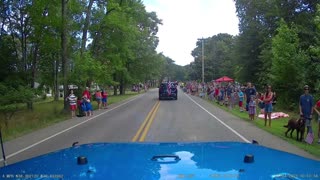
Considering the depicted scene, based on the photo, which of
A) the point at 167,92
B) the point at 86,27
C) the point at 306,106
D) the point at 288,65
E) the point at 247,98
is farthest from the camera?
the point at 167,92

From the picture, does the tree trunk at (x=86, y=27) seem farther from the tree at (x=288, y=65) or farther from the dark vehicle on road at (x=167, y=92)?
the dark vehicle on road at (x=167, y=92)

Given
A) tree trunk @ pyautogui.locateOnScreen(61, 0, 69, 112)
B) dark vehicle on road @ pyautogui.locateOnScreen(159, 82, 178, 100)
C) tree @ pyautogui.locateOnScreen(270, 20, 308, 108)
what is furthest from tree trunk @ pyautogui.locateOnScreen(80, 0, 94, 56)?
dark vehicle on road @ pyautogui.locateOnScreen(159, 82, 178, 100)

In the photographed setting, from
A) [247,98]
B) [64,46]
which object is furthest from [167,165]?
[64,46]

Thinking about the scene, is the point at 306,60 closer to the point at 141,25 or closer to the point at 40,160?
the point at 40,160

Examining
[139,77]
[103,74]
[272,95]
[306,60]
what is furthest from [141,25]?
[272,95]

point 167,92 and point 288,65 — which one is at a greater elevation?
point 288,65

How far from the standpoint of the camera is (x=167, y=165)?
3391 millimetres

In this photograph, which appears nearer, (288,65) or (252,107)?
(252,107)

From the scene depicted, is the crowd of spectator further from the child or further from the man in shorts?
the man in shorts

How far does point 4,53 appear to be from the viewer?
41.0 metres

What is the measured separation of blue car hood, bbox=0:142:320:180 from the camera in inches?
125

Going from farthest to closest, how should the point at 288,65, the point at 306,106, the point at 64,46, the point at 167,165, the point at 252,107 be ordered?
the point at 64,46
the point at 288,65
the point at 252,107
the point at 306,106
the point at 167,165

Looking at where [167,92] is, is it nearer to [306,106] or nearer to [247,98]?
[247,98]

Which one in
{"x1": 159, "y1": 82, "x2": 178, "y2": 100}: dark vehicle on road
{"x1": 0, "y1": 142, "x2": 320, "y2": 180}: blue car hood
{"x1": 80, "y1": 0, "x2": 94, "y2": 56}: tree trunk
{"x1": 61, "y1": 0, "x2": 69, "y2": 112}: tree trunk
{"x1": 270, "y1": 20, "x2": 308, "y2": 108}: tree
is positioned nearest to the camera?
{"x1": 0, "y1": 142, "x2": 320, "y2": 180}: blue car hood
